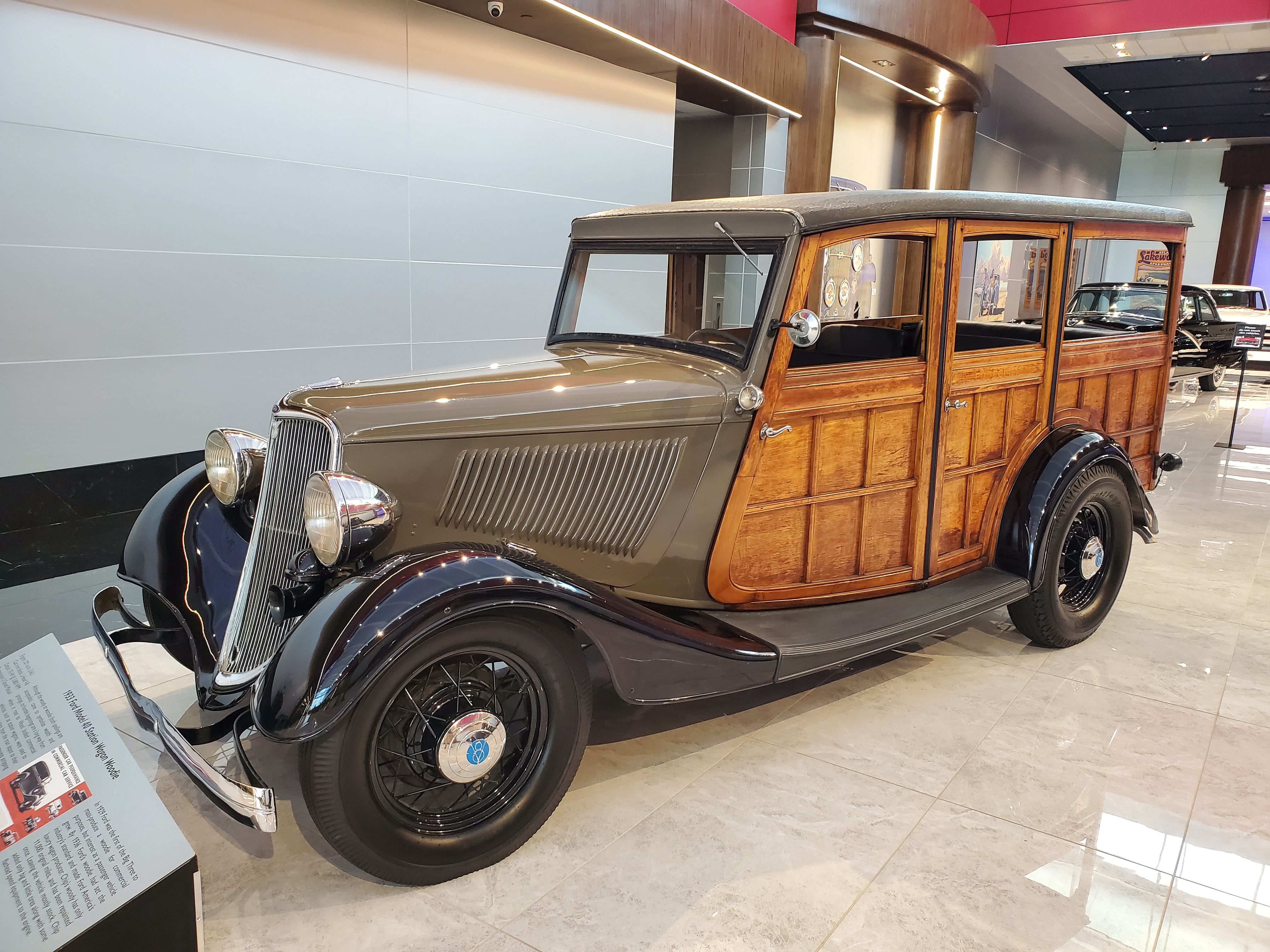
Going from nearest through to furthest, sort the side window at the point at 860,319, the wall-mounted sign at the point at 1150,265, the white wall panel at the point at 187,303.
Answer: the side window at the point at 860,319 → the white wall panel at the point at 187,303 → the wall-mounted sign at the point at 1150,265

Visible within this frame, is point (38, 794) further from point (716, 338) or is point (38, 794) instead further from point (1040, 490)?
point (1040, 490)

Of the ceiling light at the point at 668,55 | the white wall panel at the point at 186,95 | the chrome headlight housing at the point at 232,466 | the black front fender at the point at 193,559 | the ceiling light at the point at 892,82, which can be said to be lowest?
the black front fender at the point at 193,559

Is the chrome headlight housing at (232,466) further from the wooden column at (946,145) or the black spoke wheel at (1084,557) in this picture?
the wooden column at (946,145)

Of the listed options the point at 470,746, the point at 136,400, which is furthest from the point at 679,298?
the point at 136,400

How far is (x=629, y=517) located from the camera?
110 inches

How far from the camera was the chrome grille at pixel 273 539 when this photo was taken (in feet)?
8.16

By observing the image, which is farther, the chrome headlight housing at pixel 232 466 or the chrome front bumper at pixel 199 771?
the chrome headlight housing at pixel 232 466

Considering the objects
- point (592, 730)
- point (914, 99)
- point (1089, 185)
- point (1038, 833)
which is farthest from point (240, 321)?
point (1089, 185)

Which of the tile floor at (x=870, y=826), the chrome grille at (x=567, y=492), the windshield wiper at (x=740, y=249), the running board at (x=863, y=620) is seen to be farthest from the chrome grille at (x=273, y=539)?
the windshield wiper at (x=740, y=249)

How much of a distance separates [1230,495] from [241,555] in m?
7.28

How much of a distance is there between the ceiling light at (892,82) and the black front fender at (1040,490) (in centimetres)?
729

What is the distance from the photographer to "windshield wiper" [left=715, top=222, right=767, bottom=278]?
2.93 metres

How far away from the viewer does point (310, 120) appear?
551cm

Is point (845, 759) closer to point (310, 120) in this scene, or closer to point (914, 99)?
point (310, 120)
